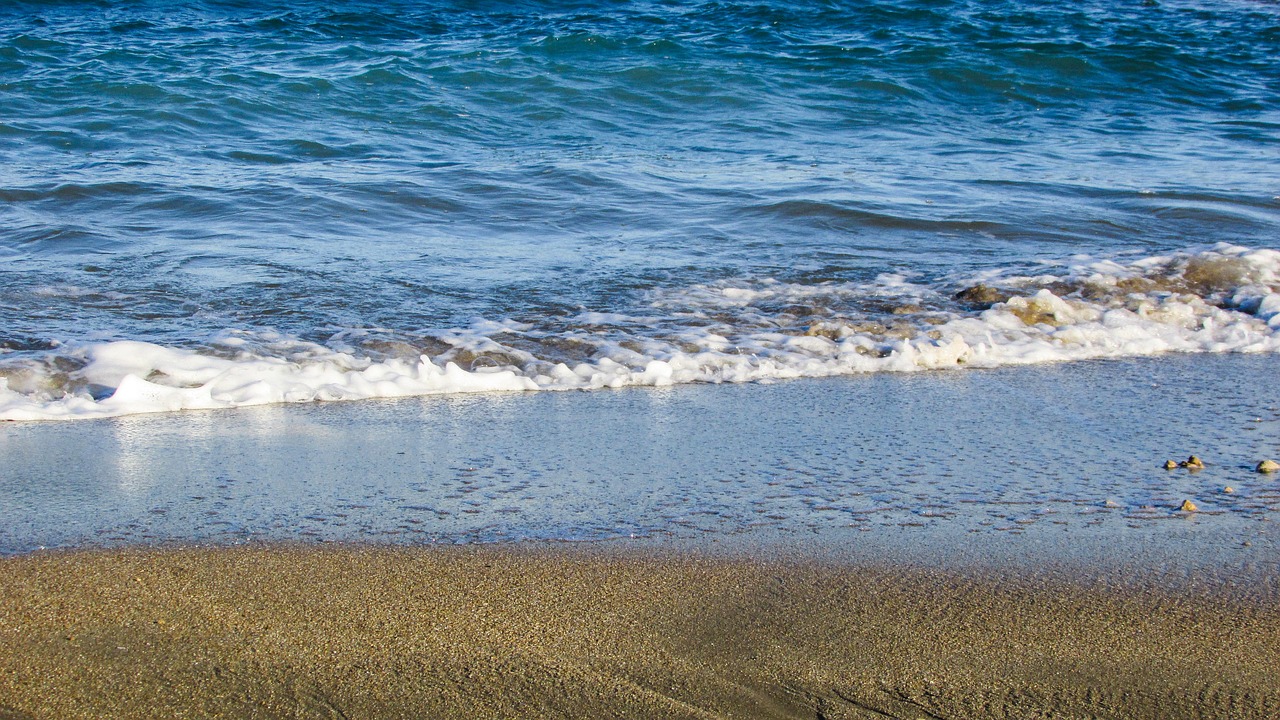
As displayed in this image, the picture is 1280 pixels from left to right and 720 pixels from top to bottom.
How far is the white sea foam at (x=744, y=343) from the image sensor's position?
339 cm

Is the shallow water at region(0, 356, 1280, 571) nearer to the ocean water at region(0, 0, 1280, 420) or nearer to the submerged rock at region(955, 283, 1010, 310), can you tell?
the ocean water at region(0, 0, 1280, 420)

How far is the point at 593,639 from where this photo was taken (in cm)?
179

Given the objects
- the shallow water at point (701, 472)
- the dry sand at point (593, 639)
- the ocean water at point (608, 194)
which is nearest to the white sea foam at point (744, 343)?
the ocean water at point (608, 194)

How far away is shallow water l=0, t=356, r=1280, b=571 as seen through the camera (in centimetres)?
226

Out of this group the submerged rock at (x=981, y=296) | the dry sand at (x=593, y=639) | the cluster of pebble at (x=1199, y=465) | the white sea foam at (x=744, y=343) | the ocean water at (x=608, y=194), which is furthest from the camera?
the submerged rock at (x=981, y=296)

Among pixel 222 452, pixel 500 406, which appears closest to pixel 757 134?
pixel 500 406

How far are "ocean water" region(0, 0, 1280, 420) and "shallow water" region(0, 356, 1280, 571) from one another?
0.36m

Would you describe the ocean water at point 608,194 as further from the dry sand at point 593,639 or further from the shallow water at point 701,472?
the dry sand at point 593,639

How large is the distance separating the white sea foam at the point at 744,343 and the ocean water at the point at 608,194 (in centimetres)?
2

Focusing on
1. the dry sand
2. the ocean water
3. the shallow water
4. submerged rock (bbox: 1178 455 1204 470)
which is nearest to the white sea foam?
the ocean water

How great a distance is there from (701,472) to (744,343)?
143 centimetres

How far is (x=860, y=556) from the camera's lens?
2.15 m

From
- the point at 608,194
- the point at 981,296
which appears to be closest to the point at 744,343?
the point at 981,296

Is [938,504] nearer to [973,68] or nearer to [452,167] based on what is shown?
[452,167]
